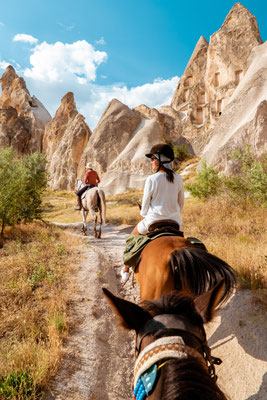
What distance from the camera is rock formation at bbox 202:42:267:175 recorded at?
477 inches

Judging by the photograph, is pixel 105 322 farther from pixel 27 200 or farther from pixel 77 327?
pixel 27 200

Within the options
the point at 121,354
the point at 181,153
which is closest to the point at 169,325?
the point at 121,354

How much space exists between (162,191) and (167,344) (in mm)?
2218

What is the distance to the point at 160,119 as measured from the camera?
37.2 metres

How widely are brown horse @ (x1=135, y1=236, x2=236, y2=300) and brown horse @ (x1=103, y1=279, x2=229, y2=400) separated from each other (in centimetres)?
49

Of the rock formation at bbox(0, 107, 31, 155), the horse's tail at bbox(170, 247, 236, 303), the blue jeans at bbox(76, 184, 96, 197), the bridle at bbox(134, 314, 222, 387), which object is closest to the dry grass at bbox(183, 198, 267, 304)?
the horse's tail at bbox(170, 247, 236, 303)

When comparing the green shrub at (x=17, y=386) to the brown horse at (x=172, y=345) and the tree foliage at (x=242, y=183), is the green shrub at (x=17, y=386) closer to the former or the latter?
the brown horse at (x=172, y=345)

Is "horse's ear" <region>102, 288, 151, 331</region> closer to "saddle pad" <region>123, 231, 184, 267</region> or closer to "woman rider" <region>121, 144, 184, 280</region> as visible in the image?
"saddle pad" <region>123, 231, 184, 267</region>

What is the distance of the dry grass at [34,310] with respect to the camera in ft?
7.79

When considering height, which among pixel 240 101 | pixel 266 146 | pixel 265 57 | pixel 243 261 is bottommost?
pixel 243 261

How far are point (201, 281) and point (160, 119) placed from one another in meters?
38.2

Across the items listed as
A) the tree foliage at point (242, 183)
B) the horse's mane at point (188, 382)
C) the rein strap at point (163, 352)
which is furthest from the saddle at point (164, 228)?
the tree foliage at point (242, 183)

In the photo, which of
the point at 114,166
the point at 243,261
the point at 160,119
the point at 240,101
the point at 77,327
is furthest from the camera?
the point at 160,119

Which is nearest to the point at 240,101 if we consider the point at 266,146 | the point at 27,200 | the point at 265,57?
the point at 265,57
